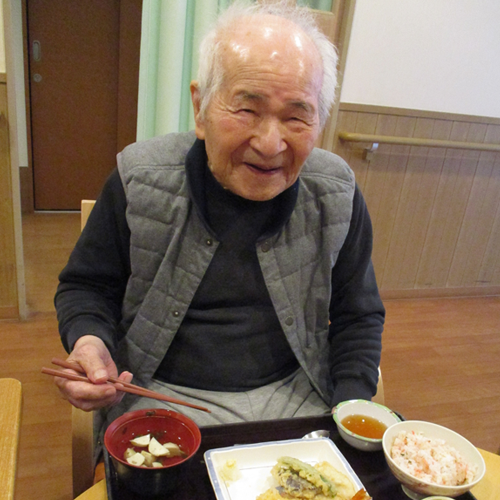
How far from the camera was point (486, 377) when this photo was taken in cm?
254

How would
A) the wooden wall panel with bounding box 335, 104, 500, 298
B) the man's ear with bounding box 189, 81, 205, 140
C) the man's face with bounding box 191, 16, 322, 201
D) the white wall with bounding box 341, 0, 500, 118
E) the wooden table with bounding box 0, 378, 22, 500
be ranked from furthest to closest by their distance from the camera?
the wooden wall panel with bounding box 335, 104, 500, 298
the white wall with bounding box 341, 0, 500, 118
the man's ear with bounding box 189, 81, 205, 140
the man's face with bounding box 191, 16, 322, 201
the wooden table with bounding box 0, 378, 22, 500

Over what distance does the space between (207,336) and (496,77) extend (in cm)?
274

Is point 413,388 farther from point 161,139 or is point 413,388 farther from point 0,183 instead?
point 0,183

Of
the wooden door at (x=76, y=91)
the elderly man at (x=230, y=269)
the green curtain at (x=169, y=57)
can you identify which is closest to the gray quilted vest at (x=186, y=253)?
the elderly man at (x=230, y=269)

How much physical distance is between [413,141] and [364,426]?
224cm

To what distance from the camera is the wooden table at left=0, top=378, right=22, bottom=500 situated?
612 millimetres

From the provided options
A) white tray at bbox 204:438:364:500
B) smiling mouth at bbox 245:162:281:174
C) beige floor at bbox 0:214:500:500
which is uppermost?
smiling mouth at bbox 245:162:281:174

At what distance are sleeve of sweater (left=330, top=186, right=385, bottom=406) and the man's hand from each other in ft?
1.79

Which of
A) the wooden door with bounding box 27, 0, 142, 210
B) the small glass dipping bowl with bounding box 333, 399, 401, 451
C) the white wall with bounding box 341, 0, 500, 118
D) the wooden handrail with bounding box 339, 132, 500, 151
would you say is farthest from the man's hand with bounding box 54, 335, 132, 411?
the wooden door with bounding box 27, 0, 142, 210

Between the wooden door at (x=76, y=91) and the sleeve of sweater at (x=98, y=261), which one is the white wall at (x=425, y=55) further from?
the wooden door at (x=76, y=91)

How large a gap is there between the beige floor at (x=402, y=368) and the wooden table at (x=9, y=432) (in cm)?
99

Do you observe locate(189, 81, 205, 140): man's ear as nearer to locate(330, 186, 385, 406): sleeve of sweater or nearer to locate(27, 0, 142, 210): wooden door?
locate(330, 186, 385, 406): sleeve of sweater

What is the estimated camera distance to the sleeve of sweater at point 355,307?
1.18 meters

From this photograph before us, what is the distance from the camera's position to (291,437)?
882 millimetres
